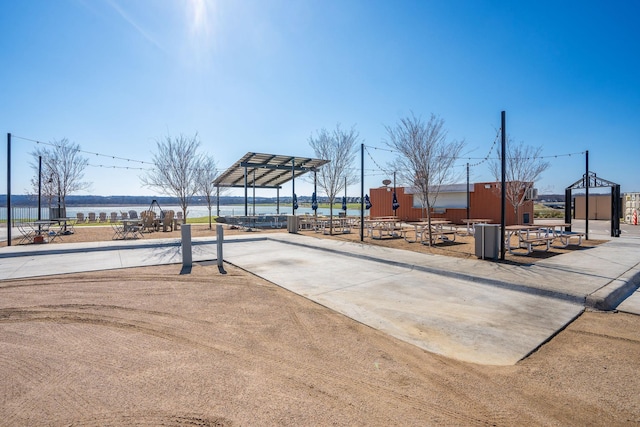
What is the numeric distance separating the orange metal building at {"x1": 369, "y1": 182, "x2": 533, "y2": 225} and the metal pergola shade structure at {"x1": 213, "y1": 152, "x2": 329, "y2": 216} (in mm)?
7959

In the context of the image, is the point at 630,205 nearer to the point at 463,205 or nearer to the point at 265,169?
the point at 463,205

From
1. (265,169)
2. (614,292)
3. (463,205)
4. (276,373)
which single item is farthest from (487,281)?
(265,169)

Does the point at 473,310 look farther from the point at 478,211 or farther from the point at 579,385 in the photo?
the point at 478,211

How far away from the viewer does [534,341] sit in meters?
3.83

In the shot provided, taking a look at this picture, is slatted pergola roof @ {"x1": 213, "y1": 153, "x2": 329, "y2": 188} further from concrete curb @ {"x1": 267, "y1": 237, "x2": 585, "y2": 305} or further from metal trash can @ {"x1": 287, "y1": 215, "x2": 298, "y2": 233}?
concrete curb @ {"x1": 267, "y1": 237, "x2": 585, "y2": 305}

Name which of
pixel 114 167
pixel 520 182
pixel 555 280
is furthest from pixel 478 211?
pixel 114 167

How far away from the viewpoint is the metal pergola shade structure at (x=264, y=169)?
850 inches

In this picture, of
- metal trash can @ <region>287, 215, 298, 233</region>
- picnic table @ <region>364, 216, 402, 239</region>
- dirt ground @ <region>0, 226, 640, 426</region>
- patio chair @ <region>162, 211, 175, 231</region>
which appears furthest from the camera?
patio chair @ <region>162, 211, 175, 231</region>

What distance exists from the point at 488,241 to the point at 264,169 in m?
18.5

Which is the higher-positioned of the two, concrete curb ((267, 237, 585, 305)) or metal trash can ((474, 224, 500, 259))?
metal trash can ((474, 224, 500, 259))

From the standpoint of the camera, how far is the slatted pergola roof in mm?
21572

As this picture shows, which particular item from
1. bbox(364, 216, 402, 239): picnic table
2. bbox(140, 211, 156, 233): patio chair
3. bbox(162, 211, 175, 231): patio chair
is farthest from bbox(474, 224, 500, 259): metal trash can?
bbox(140, 211, 156, 233): patio chair

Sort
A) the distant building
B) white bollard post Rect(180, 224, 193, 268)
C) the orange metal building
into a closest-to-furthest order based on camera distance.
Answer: white bollard post Rect(180, 224, 193, 268) < the orange metal building < the distant building

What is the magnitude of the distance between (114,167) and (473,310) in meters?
24.2
